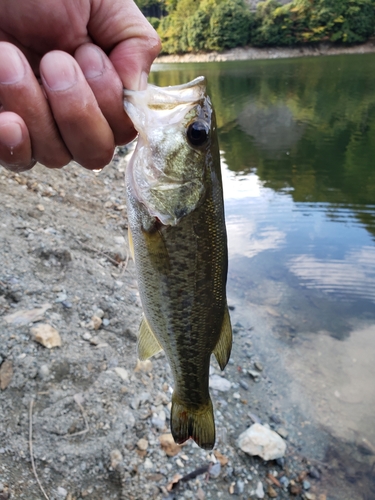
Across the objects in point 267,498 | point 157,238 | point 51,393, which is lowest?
point 267,498

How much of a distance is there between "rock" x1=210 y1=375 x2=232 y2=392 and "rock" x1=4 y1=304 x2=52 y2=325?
1.97 m

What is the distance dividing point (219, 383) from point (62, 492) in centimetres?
218

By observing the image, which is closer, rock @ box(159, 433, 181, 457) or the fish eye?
the fish eye

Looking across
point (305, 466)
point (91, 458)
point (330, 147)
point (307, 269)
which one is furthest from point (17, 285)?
point (330, 147)

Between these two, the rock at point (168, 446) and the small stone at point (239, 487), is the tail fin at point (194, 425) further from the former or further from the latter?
the small stone at point (239, 487)

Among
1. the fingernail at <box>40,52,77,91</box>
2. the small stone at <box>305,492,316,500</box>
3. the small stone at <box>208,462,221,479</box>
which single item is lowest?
the small stone at <box>305,492,316,500</box>

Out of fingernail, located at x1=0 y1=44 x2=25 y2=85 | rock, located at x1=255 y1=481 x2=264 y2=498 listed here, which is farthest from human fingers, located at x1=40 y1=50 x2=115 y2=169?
rock, located at x1=255 y1=481 x2=264 y2=498

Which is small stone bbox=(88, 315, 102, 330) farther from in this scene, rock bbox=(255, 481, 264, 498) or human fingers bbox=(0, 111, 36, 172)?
human fingers bbox=(0, 111, 36, 172)

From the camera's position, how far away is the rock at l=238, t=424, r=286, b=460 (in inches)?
150

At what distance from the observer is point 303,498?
3.69m

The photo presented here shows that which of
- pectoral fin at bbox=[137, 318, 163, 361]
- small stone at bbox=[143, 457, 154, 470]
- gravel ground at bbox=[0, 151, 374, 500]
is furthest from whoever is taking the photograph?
small stone at bbox=[143, 457, 154, 470]

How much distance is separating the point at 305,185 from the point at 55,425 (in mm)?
9859

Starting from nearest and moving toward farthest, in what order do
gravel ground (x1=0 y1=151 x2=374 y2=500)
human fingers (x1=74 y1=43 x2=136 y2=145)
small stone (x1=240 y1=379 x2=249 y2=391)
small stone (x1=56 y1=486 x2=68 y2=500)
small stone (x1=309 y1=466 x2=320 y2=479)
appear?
human fingers (x1=74 y1=43 x2=136 y2=145), small stone (x1=56 y1=486 x2=68 y2=500), gravel ground (x1=0 y1=151 x2=374 y2=500), small stone (x1=309 y1=466 x2=320 y2=479), small stone (x1=240 y1=379 x2=249 y2=391)

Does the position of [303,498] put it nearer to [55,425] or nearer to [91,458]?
[91,458]
